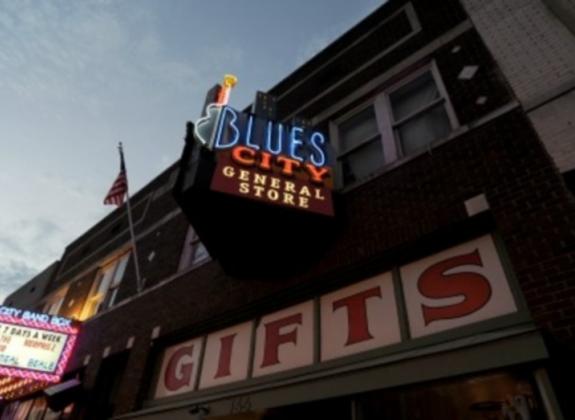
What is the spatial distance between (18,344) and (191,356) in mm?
5713

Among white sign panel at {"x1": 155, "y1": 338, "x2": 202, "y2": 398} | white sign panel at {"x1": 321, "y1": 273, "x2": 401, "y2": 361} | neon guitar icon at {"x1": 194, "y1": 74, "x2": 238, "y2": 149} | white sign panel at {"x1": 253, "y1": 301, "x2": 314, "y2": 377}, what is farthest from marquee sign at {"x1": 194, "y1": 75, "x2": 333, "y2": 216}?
white sign panel at {"x1": 155, "y1": 338, "x2": 202, "y2": 398}

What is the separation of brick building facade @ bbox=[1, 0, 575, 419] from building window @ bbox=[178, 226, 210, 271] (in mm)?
46

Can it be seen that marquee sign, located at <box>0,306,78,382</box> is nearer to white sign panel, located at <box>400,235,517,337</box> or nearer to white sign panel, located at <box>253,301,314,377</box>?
white sign panel, located at <box>253,301,314,377</box>

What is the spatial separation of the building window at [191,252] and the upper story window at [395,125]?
4.18 meters

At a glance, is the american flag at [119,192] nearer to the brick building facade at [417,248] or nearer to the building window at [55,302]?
the brick building facade at [417,248]

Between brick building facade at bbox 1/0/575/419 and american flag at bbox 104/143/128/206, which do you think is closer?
brick building facade at bbox 1/0/575/419

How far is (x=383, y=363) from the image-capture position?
4.56m

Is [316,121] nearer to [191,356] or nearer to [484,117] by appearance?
[484,117]

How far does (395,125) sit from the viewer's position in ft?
25.1

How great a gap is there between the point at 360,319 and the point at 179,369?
4070 mm

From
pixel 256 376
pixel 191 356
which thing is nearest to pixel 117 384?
pixel 191 356

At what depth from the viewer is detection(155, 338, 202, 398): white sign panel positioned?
769 cm

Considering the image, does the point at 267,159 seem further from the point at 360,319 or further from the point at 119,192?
the point at 119,192

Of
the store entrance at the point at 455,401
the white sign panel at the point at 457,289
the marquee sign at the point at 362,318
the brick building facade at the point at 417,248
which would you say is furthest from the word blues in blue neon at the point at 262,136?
the store entrance at the point at 455,401
